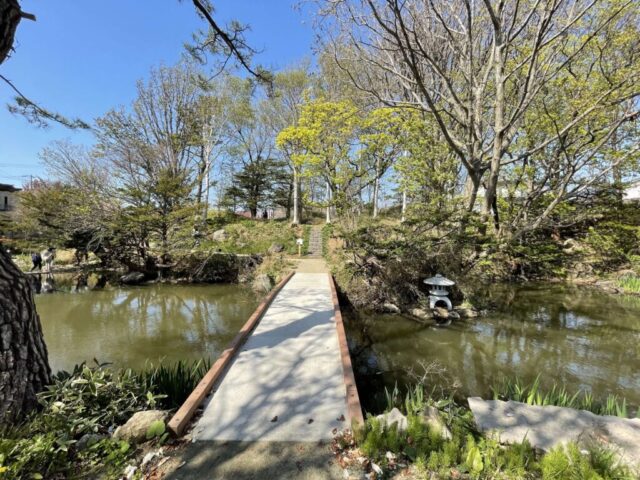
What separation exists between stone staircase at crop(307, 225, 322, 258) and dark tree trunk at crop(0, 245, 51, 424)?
1301 cm

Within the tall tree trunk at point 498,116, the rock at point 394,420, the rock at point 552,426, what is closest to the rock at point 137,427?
the rock at point 394,420

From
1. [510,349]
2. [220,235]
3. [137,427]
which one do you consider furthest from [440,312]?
[220,235]

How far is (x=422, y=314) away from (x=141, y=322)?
718 cm

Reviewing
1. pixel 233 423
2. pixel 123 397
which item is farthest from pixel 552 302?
pixel 123 397

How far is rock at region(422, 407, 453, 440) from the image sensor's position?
237 cm

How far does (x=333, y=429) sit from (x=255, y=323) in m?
3.09

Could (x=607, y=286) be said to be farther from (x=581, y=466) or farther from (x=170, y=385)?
(x=170, y=385)

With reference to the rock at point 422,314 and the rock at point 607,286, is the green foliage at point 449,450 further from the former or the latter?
the rock at point 607,286

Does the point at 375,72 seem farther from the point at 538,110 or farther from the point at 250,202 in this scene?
the point at 250,202

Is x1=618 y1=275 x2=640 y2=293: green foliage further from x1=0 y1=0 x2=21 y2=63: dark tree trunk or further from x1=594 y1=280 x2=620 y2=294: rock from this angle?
x1=0 y1=0 x2=21 y2=63: dark tree trunk

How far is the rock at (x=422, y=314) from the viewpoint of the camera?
7.81 m

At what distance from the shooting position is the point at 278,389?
3.28m

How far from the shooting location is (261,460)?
2.27 meters

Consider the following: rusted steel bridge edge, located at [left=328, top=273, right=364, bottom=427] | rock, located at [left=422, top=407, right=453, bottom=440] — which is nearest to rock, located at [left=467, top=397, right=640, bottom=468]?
rock, located at [left=422, top=407, right=453, bottom=440]
